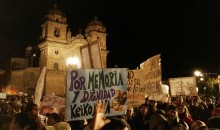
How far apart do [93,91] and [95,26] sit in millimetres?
58807

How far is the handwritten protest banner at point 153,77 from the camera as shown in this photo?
28.7 ft

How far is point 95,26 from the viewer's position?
63.1 meters

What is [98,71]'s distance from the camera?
16.9 ft

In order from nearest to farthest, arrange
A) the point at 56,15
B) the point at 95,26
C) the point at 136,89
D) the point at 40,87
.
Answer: the point at 40,87, the point at 136,89, the point at 56,15, the point at 95,26

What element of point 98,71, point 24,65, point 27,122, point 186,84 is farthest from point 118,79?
point 24,65

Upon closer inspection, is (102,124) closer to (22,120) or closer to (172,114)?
(22,120)

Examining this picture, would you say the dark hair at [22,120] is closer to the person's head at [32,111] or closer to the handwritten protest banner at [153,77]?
the person's head at [32,111]

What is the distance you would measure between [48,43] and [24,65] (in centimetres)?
1192

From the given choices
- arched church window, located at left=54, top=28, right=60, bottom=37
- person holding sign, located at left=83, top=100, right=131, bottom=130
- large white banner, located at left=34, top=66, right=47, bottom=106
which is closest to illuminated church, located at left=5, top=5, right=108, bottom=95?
arched church window, located at left=54, top=28, right=60, bottom=37

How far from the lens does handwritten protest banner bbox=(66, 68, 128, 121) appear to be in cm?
475

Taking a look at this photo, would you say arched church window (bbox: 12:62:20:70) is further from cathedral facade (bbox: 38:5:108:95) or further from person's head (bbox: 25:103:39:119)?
person's head (bbox: 25:103:39:119)

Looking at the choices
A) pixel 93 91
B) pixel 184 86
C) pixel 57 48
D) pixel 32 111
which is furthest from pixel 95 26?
pixel 93 91

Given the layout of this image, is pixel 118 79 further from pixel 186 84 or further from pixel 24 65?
pixel 24 65

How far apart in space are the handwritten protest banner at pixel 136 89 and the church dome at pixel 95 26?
177 feet
